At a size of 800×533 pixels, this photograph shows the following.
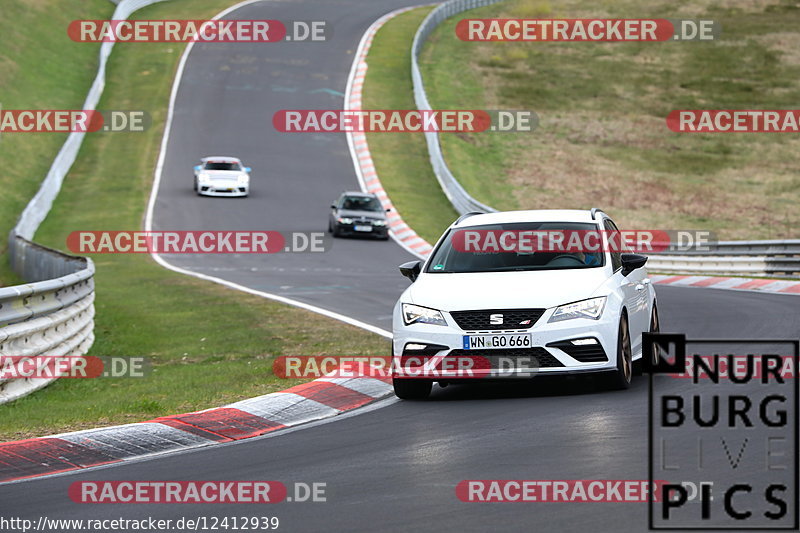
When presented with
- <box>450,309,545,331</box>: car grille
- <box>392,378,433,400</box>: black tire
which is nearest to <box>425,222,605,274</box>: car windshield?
<box>450,309,545,331</box>: car grille

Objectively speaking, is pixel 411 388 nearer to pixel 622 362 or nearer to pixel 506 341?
pixel 506 341

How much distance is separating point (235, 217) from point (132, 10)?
3505 centimetres

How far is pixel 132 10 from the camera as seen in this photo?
70688 mm

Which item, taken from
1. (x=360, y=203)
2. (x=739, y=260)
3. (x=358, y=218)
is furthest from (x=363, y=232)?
(x=739, y=260)

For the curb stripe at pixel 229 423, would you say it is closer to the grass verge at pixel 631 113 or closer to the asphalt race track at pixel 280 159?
the asphalt race track at pixel 280 159

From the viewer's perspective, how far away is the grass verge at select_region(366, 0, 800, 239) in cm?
4531

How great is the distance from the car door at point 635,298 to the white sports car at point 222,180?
99.3 feet

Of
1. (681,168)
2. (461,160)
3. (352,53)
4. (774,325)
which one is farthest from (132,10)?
(774,325)

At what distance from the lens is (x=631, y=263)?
12500 mm

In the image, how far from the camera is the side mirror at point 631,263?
12.5 meters

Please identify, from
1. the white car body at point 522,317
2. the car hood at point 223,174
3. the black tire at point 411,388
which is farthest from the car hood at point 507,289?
the car hood at point 223,174

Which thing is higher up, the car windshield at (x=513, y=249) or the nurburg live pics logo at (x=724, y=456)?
the car windshield at (x=513, y=249)

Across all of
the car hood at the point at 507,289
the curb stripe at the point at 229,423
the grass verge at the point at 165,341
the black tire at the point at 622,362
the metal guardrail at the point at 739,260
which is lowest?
the metal guardrail at the point at 739,260

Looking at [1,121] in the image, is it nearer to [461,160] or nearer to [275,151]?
[275,151]
